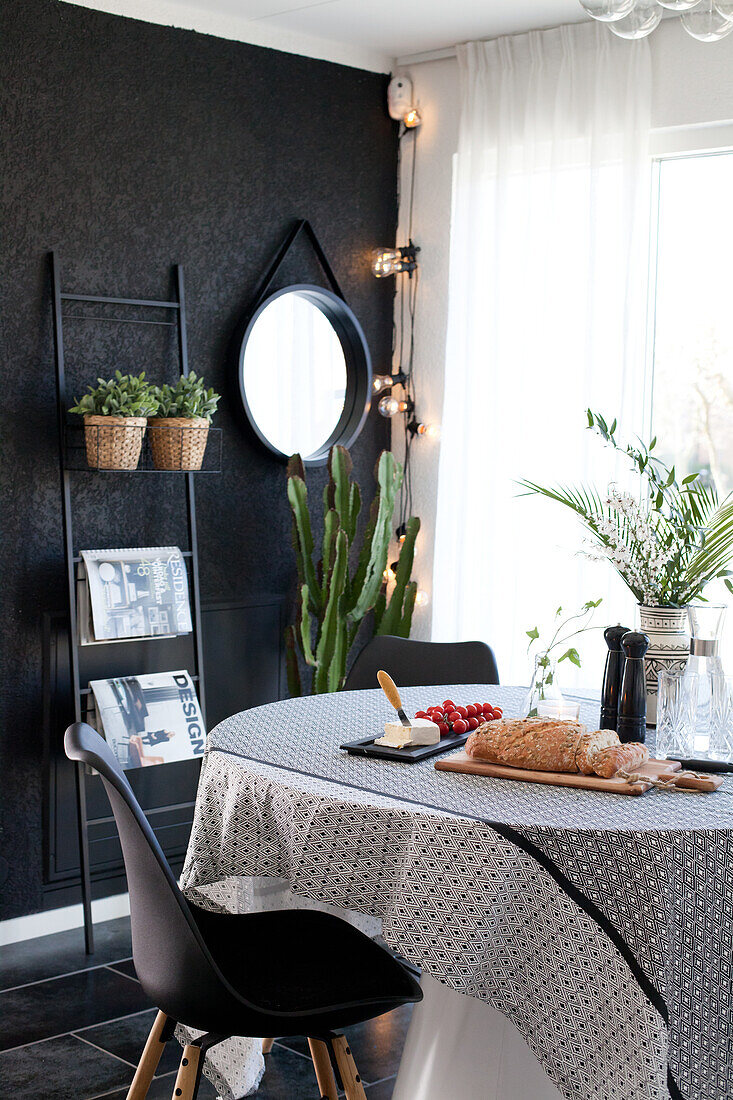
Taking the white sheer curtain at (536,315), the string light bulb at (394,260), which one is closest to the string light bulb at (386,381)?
the white sheer curtain at (536,315)

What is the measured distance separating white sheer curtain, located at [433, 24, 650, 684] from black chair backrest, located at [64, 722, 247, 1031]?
2255mm

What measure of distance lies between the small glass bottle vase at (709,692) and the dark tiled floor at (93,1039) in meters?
1.11

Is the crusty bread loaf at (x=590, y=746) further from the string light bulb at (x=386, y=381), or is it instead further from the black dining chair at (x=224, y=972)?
the string light bulb at (x=386, y=381)

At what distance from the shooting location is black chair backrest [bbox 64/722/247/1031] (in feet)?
5.94

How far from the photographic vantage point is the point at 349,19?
388 cm

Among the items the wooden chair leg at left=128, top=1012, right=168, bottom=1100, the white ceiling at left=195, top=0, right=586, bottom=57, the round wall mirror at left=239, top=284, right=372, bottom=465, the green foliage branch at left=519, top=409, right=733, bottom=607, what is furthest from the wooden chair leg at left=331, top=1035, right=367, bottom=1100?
the white ceiling at left=195, top=0, right=586, bottom=57

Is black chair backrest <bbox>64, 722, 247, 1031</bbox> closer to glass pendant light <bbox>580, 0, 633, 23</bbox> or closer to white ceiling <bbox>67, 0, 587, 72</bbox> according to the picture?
glass pendant light <bbox>580, 0, 633, 23</bbox>

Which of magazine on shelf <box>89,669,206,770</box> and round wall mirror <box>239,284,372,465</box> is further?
round wall mirror <box>239,284,372,465</box>

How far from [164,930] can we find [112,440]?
5.80 feet

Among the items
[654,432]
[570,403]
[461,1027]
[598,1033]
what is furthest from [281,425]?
[598,1033]

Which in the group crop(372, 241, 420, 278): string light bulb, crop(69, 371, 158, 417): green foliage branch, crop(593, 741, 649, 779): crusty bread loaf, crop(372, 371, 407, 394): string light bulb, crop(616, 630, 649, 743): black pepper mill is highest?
crop(372, 241, 420, 278): string light bulb

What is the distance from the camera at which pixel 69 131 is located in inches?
136

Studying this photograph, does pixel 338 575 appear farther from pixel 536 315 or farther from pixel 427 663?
pixel 536 315

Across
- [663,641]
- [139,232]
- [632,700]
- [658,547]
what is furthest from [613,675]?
[139,232]
